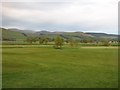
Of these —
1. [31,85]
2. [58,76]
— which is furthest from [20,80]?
[58,76]

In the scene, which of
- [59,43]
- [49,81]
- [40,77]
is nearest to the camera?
[49,81]

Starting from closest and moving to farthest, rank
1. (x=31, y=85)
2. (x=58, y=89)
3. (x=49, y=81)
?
(x=58, y=89) < (x=31, y=85) < (x=49, y=81)

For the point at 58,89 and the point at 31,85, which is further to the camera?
the point at 31,85

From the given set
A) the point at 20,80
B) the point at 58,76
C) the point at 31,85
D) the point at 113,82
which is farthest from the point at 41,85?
the point at 113,82

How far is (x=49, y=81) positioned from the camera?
16.0 m

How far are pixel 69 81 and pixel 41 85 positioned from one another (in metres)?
2.19

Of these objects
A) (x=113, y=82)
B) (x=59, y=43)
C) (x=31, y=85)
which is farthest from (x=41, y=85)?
(x=59, y=43)

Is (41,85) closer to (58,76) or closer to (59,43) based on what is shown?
(58,76)

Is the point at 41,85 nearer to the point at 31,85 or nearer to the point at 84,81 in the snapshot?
the point at 31,85

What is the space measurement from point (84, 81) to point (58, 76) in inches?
97.9

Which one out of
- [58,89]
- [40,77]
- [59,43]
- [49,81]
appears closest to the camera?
[58,89]

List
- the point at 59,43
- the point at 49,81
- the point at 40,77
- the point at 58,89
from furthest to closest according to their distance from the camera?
the point at 59,43
the point at 40,77
the point at 49,81
the point at 58,89

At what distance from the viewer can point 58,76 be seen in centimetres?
1792

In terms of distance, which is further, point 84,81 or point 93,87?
point 84,81
